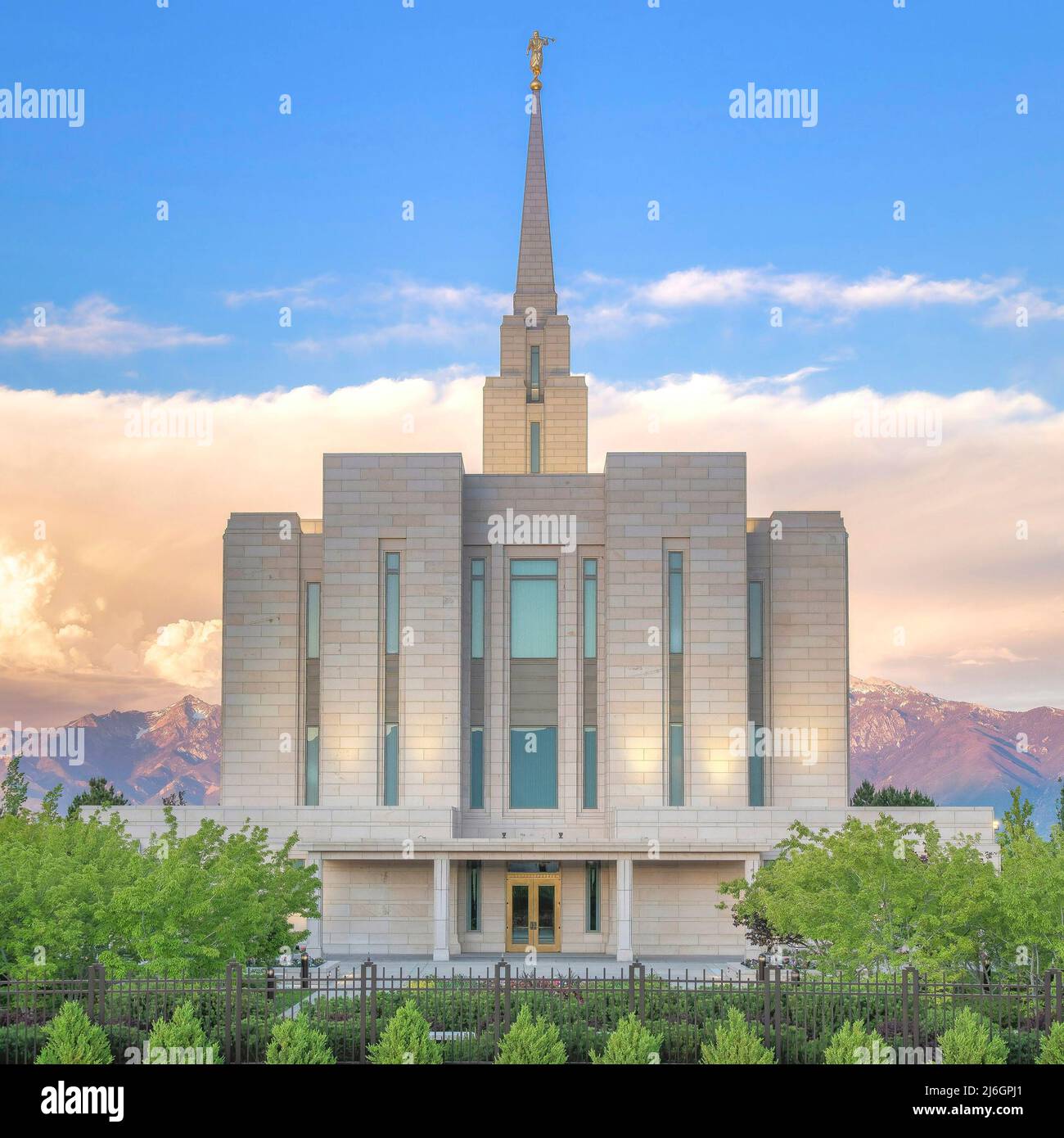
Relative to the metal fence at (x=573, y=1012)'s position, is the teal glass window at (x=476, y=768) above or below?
above

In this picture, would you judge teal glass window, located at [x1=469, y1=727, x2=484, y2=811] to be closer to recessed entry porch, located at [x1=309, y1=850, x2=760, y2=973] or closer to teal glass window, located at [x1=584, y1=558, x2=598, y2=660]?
recessed entry porch, located at [x1=309, y1=850, x2=760, y2=973]

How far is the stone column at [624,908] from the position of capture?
43812mm

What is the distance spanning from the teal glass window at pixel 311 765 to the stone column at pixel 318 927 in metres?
4.00

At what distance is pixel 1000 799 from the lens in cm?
18675

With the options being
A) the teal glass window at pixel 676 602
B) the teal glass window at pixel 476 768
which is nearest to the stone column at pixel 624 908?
the teal glass window at pixel 476 768

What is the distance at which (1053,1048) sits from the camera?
2169 cm

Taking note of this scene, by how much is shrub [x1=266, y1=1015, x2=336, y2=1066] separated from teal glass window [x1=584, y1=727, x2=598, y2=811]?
2739 centimetres

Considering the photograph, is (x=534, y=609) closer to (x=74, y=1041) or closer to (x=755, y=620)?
(x=755, y=620)

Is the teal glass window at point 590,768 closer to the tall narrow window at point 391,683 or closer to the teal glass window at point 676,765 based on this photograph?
the teal glass window at point 676,765

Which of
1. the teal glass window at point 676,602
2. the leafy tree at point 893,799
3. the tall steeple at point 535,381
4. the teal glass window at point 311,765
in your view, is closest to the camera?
the teal glass window at point 676,602

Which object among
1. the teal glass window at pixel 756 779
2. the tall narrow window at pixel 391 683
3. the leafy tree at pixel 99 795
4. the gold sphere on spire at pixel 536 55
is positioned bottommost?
the leafy tree at pixel 99 795

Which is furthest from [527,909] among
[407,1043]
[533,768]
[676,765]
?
[407,1043]

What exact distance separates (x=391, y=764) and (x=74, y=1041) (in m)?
27.0
